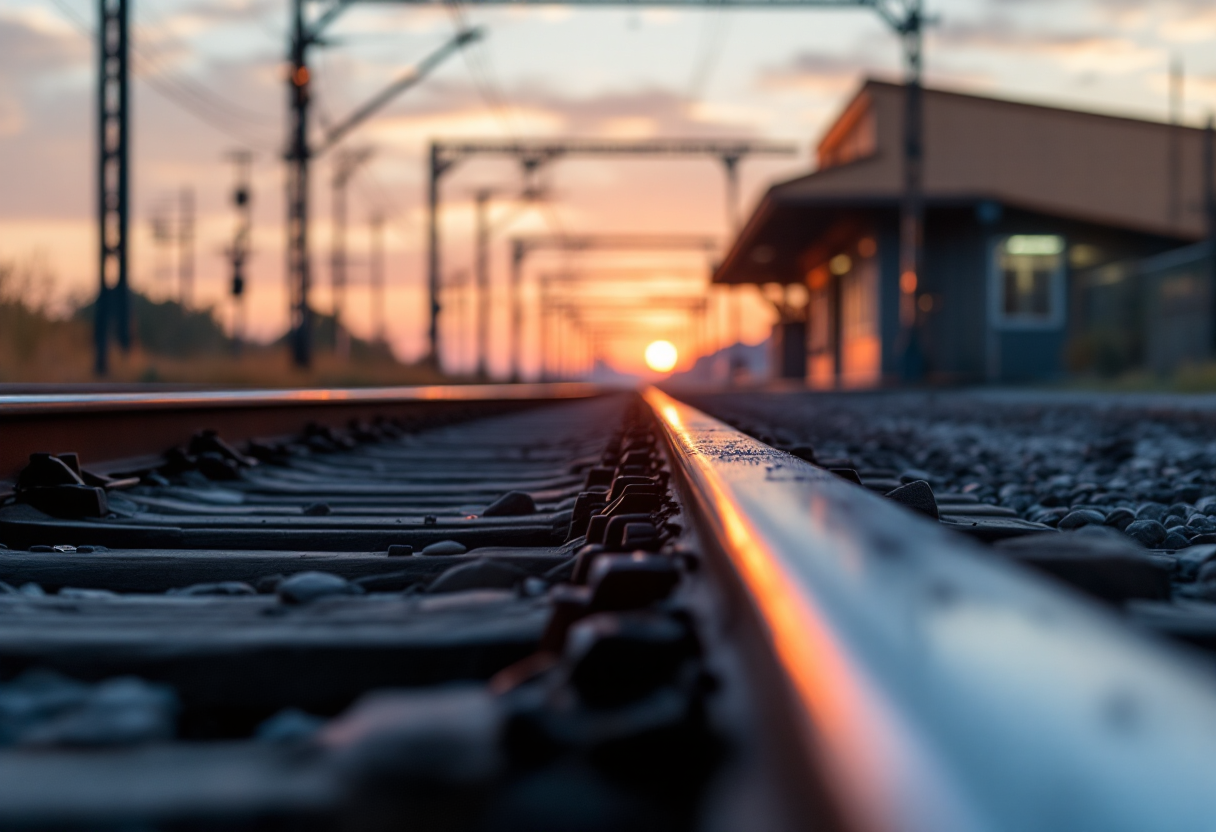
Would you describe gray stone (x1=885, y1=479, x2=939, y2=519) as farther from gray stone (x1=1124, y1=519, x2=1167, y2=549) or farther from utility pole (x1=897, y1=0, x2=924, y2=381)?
utility pole (x1=897, y1=0, x2=924, y2=381)

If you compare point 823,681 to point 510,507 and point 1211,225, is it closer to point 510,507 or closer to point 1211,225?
point 510,507

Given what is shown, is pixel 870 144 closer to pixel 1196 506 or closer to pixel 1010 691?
pixel 1196 506

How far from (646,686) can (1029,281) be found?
2811 centimetres

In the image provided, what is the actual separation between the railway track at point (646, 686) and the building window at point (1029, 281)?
25.9 metres

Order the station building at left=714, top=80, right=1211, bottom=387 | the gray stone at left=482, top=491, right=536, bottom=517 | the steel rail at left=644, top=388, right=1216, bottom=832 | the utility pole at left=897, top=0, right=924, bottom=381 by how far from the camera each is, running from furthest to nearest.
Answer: the station building at left=714, top=80, right=1211, bottom=387
the utility pole at left=897, top=0, right=924, bottom=381
the gray stone at left=482, top=491, right=536, bottom=517
the steel rail at left=644, top=388, right=1216, bottom=832

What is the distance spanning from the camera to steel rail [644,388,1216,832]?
1.78ft

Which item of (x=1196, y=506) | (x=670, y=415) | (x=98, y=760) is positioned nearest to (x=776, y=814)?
(x=98, y=760)

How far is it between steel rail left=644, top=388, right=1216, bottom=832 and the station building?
22.3 m

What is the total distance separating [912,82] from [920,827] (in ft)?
77.0

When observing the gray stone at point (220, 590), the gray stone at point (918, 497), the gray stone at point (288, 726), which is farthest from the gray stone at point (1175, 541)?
the gray stone at point (288, 726)

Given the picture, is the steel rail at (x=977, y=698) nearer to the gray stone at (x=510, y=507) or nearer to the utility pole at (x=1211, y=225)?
the gray stone at (x=510, y=507)

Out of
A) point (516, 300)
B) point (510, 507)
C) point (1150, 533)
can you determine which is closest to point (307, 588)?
point (510, 507)

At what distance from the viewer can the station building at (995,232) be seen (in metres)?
25.5

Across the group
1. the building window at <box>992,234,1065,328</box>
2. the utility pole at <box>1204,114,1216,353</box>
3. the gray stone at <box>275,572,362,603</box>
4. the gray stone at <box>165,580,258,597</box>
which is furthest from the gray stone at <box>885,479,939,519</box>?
the building window at <box>992,234,1065,328</box>
